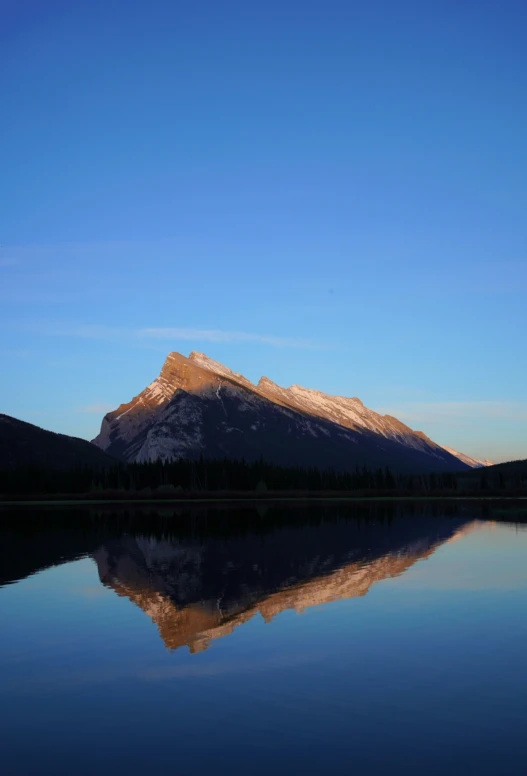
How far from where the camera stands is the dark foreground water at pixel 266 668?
61.6 feet

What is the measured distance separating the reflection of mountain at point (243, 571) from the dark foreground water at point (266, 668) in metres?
0.27

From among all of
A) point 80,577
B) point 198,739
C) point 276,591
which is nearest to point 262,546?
point 80,577

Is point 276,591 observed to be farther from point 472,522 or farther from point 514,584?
point 472,522

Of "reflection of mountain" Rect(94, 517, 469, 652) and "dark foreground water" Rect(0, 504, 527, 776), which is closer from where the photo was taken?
"dark foreground water" Rect(0, 504, 527, 776)

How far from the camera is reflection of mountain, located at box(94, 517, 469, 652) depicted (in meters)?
37.3

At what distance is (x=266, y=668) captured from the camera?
2706 cm

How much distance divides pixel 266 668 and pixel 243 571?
27484 mm

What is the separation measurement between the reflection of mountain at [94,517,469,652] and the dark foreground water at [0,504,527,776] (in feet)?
0.87

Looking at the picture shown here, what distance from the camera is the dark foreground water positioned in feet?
61.6

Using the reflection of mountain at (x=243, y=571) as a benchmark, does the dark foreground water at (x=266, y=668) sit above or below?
below

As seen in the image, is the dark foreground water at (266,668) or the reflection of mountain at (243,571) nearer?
the dark foreground water at (266,668)

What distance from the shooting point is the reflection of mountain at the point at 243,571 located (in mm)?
37281

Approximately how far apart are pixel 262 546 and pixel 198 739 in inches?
2174

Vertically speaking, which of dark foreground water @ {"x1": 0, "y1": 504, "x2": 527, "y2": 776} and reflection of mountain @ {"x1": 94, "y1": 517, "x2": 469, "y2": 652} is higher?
reflection of mountain @ {"x1": 94, "y1": 517, "x2": 469, "y2": 652}
